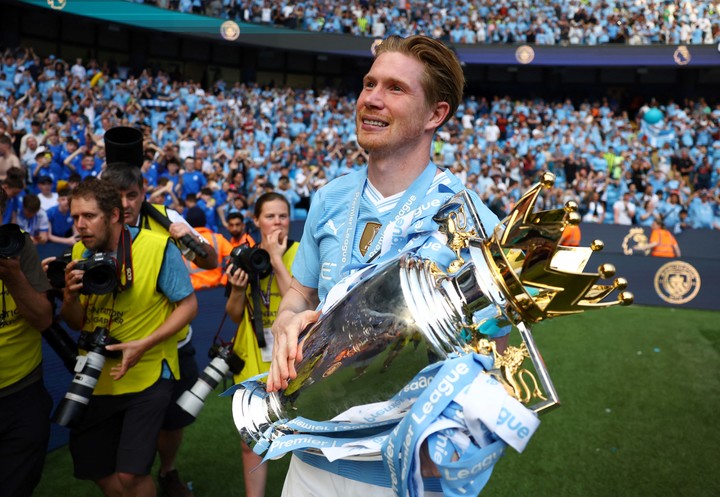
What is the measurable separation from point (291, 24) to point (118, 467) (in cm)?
2569

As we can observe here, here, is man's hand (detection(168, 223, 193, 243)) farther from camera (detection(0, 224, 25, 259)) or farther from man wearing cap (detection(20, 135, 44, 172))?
man wearing cap (detection(20, 135, 44, 172))

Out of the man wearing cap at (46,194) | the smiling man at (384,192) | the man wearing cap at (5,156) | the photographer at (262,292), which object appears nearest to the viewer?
the smiling man at (384,192)

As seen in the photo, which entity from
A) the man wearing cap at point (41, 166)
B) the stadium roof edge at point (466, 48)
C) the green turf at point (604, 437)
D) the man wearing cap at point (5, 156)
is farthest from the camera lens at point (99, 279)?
the stadium roof edge at point (466, 48)

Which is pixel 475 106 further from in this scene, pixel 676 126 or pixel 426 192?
pixel 426 192

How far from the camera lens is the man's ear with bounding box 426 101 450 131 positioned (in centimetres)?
207

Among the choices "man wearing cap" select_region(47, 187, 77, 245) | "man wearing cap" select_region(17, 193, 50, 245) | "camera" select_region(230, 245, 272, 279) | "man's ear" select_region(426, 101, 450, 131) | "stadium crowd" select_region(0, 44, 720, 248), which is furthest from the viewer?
"stadium crowd" select_region(0, 44, 720, 248)

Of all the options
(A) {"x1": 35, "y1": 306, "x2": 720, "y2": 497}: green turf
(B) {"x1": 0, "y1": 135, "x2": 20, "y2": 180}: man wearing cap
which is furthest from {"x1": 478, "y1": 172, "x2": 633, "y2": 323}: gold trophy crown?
(B) {"x1": 0, "y1": 135, "x2": 20, "y2": 180}: man wearing cap

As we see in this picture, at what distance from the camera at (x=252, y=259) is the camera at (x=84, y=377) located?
0.88m

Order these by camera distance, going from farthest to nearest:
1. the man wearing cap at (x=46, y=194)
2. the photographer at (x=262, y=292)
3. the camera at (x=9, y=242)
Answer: the man wearing cap at (x=46, y=194) → the photographer at (x=262, y=292) → the camera at (x=9, y=242)

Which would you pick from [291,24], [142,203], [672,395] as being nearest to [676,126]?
[291,24]

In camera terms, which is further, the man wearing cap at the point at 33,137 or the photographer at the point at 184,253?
the man wearing cap at the point at 33,137

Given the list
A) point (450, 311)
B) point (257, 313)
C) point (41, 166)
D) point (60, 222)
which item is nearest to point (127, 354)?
point (257, 313)

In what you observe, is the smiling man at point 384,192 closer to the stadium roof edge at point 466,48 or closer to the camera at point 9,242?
the camera at point 9,242

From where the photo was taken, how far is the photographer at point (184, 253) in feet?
13.3
